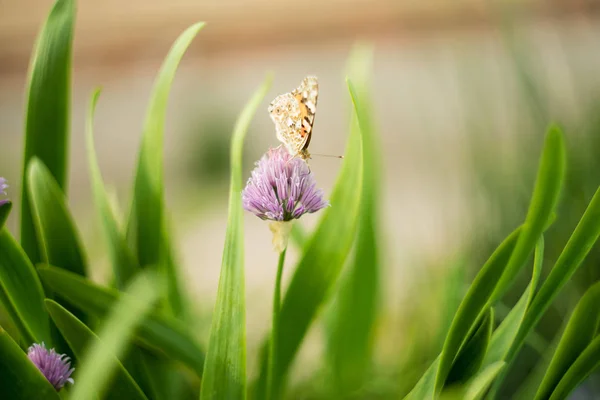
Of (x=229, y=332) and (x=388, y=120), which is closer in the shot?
(x=229, y=332)

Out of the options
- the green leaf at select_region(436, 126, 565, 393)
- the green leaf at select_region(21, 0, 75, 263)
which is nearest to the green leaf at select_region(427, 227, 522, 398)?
the green leaf at select_region(436, 126, 565, 393)

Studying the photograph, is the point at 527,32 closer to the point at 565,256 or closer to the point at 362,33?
the point at 565,256

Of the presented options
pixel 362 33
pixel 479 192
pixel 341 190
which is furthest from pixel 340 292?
pixel 362 33

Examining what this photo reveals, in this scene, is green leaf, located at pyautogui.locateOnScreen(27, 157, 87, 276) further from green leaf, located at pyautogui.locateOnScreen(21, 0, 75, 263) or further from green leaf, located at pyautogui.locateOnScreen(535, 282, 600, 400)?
green leaf, located at pyautogui.locateOnScreen(535, 282, 600, 400)

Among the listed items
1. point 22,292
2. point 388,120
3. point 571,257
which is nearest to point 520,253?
point 571,257

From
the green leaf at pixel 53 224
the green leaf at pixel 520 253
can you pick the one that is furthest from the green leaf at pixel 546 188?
the green leaf at pixel 53 224

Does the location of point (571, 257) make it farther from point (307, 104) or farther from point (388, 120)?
point (388, 120)
